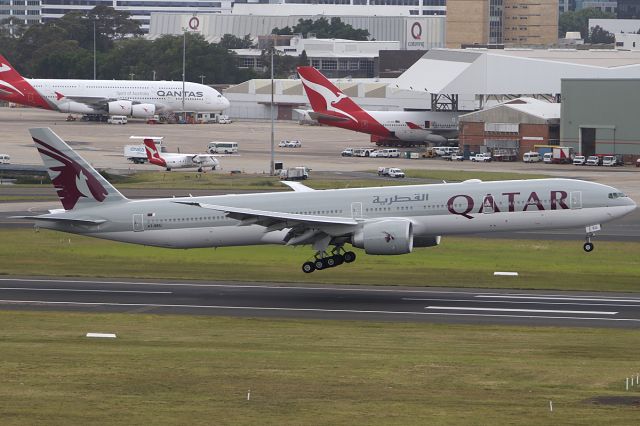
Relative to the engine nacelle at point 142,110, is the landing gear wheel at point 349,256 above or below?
below

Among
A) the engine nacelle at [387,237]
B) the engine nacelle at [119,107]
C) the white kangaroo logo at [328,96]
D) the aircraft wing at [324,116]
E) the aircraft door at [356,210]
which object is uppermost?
the white kangaroo logo at [328,96]

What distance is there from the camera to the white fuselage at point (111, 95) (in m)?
187

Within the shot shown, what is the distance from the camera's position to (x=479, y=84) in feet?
514

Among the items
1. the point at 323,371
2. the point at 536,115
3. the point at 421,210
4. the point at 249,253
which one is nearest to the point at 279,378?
the point at 323,371

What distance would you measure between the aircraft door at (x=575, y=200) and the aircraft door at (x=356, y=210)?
9680mm

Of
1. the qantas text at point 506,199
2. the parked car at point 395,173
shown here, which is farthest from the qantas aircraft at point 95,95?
the qantas text at point 506,199

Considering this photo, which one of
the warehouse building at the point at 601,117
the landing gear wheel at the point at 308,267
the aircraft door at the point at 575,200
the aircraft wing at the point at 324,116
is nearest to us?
the aircraft door at the point at 575,200

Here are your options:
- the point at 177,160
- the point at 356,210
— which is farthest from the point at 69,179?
the point at 177,160

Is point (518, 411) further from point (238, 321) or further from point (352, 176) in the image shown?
point (352, 176)

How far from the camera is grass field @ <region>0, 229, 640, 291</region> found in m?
60.2

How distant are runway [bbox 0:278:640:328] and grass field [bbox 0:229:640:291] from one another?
7.46 feet

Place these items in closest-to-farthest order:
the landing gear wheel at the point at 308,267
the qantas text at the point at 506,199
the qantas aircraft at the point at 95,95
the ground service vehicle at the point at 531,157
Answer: the qantas text at the point at 506,199 → the landing gear wheel at the point at 308,267 → the ground service vehicle at the point at 531,157 → the qantas aircraft at the point at 95,95

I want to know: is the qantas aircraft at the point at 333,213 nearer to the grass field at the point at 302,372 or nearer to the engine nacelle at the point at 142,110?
the grass field at the point at 302,372

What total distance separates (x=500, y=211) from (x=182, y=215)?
15253 mm
